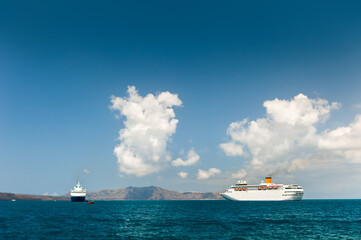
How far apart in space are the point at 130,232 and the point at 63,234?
39.2ft

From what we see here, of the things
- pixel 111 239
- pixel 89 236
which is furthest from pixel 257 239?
pixel 89 236

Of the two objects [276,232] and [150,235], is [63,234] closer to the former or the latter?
[150,235]

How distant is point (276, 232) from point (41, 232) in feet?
147

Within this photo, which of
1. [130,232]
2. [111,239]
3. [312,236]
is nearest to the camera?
[111,239]

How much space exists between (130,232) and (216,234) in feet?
53.9

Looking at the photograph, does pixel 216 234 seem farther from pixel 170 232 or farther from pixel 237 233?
pixel 170 232

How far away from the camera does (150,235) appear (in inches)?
1827

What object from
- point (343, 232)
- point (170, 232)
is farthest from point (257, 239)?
point (343, 232)

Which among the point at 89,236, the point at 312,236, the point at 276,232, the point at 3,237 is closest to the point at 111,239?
the point at 89,236

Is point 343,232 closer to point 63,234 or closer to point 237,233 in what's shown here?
point 237,233

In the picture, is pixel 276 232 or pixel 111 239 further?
pixel 276 232

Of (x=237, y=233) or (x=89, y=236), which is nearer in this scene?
(x=89, y=236)

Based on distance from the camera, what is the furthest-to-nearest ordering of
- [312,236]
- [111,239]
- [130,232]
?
[130,232] < [312,236] < [111,239]

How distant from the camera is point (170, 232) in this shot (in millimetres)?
49406
